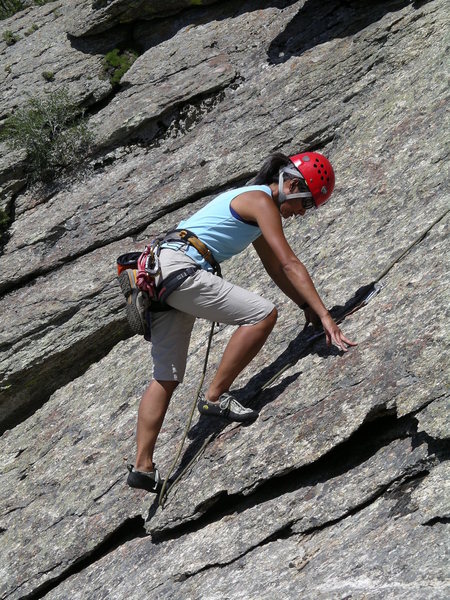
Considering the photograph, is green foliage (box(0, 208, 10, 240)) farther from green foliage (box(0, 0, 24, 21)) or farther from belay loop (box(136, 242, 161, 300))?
green foliage (box(0, 0, 24, 21))

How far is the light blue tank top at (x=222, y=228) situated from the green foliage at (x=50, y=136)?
7.93 meters

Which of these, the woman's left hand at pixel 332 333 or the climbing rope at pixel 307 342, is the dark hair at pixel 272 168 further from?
the climbing rope at pixel 307 342

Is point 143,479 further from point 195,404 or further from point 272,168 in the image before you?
point 272,168

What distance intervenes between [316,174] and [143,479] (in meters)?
3.49

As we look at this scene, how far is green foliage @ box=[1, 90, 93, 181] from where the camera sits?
49.9ft

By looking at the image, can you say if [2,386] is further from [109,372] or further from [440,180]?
[440,180]

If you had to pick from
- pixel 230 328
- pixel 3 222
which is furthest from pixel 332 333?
pixel 3 222

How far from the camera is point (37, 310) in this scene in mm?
12812

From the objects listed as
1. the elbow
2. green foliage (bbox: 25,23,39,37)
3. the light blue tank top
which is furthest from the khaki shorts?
green foliage (bbox: 25,23,39,37)

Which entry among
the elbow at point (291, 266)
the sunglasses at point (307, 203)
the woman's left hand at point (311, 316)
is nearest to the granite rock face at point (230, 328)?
the woman's left hand at point (311, 316)

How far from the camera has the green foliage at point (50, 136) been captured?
15211 mm

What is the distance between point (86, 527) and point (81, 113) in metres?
9.61

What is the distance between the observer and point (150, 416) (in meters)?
8.01

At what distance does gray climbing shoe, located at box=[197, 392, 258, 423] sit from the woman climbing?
1cm
